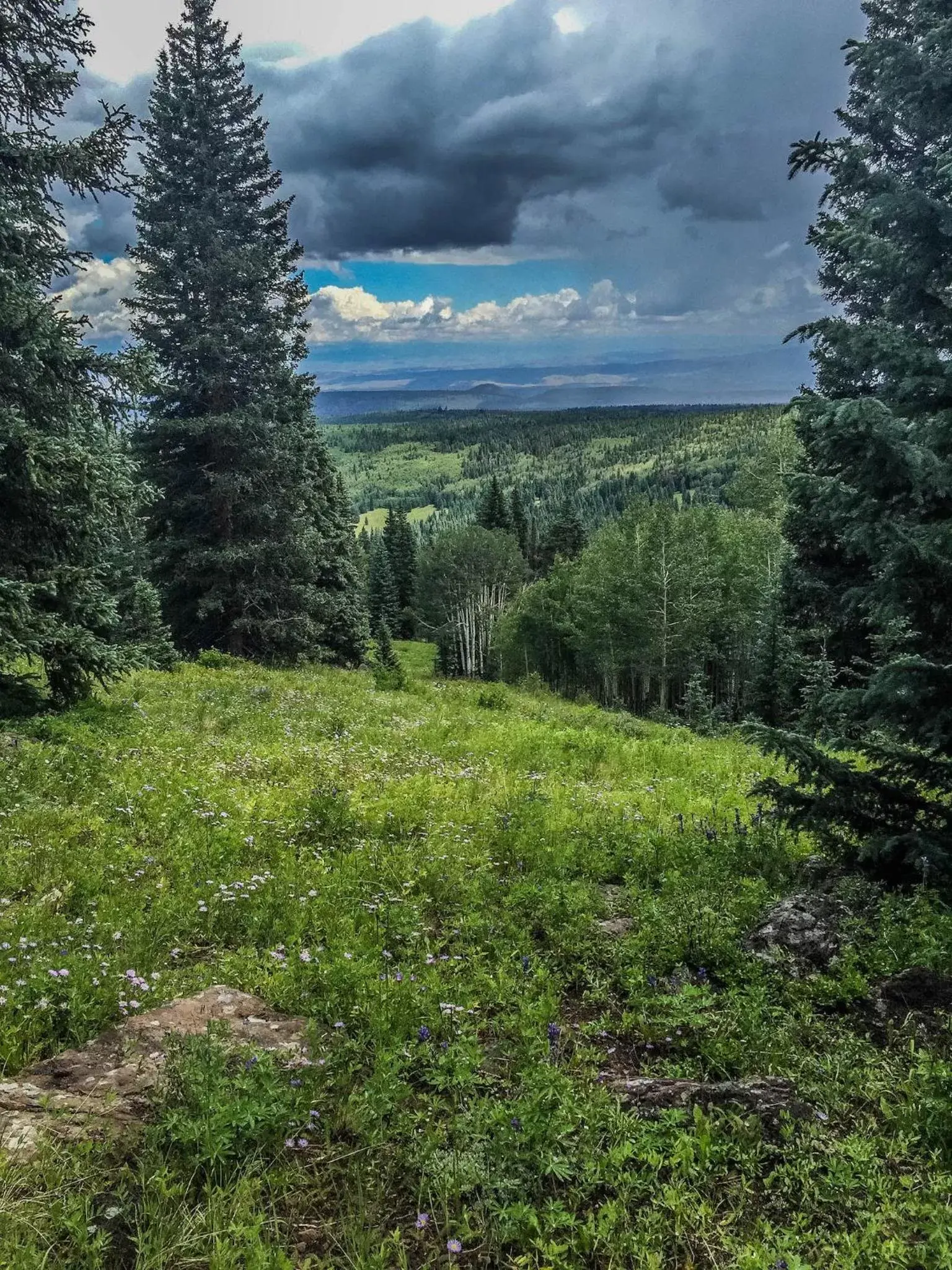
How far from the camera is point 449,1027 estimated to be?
457cm

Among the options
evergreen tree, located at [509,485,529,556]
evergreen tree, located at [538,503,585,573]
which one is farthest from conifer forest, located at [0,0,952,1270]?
evergreen tree, located at [509,485,529,556]

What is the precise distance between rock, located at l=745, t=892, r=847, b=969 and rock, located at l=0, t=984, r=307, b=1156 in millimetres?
3569

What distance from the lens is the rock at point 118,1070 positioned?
3523 mm

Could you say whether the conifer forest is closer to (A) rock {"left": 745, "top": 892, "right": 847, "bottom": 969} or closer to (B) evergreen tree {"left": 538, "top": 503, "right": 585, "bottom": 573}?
(A) rock {"left": 745, "top": 892, "right": 847, "bottom": 969}

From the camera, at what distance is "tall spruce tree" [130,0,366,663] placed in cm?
2209

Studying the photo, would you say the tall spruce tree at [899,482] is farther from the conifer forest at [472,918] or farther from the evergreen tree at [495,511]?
the evergreen tree at [495,511]

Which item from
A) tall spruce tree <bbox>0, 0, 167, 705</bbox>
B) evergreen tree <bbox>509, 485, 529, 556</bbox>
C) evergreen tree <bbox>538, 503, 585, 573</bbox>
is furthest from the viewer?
evergreen tree <bbox>509, 485, 529, 556</bbox>

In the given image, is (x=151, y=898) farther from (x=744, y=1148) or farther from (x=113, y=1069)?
(x=744, y=1148)

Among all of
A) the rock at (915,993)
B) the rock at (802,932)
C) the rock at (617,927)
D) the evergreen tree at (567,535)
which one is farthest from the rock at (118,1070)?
the evergreen tree at (567,535)

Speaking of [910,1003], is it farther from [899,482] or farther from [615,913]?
[899,482]

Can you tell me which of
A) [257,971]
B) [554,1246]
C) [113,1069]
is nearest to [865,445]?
[554,1246]

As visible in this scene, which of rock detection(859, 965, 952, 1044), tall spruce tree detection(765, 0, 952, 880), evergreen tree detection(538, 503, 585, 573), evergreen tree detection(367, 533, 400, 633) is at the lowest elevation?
evergreen tree detection(367, 533, 400, 633)

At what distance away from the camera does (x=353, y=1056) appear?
425 centimetres

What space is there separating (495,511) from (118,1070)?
90.2m
